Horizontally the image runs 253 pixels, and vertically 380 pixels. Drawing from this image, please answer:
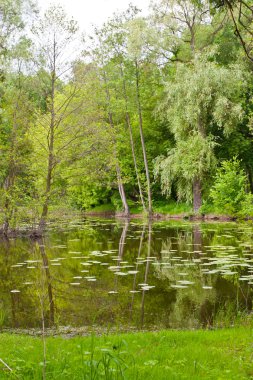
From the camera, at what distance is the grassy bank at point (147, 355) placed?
3.57 meters

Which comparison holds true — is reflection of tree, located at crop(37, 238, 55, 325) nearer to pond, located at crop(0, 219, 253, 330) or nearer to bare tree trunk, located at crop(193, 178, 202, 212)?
pond, located at crop(0, 219, 253, 330)

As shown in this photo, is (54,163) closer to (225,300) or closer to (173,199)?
(225,300)

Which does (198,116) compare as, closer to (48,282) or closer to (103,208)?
(103,208)

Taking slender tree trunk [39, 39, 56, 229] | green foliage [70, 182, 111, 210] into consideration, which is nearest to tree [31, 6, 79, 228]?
slender tree trunk [39, 39, 56, 229]

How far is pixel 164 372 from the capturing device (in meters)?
3.83

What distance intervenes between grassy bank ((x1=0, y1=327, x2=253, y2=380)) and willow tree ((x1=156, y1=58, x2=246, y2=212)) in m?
22.9

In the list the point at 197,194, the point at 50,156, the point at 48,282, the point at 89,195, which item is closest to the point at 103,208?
the point at 89,195

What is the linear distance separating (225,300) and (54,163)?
1255 centimetres

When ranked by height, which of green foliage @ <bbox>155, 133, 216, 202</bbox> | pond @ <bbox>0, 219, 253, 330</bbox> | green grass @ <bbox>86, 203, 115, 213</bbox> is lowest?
pond @ <bbox>0, 219, 253, 330</bbox>

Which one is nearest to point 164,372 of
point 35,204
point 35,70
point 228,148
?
point 35,204

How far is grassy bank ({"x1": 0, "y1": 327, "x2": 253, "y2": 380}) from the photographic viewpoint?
3.57m

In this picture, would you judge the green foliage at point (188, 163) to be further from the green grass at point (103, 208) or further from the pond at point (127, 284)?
the pond at point (127, 284)

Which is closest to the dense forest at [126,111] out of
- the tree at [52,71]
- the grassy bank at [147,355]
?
the tree at [52,71]

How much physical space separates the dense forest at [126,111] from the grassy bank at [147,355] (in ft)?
30.5
